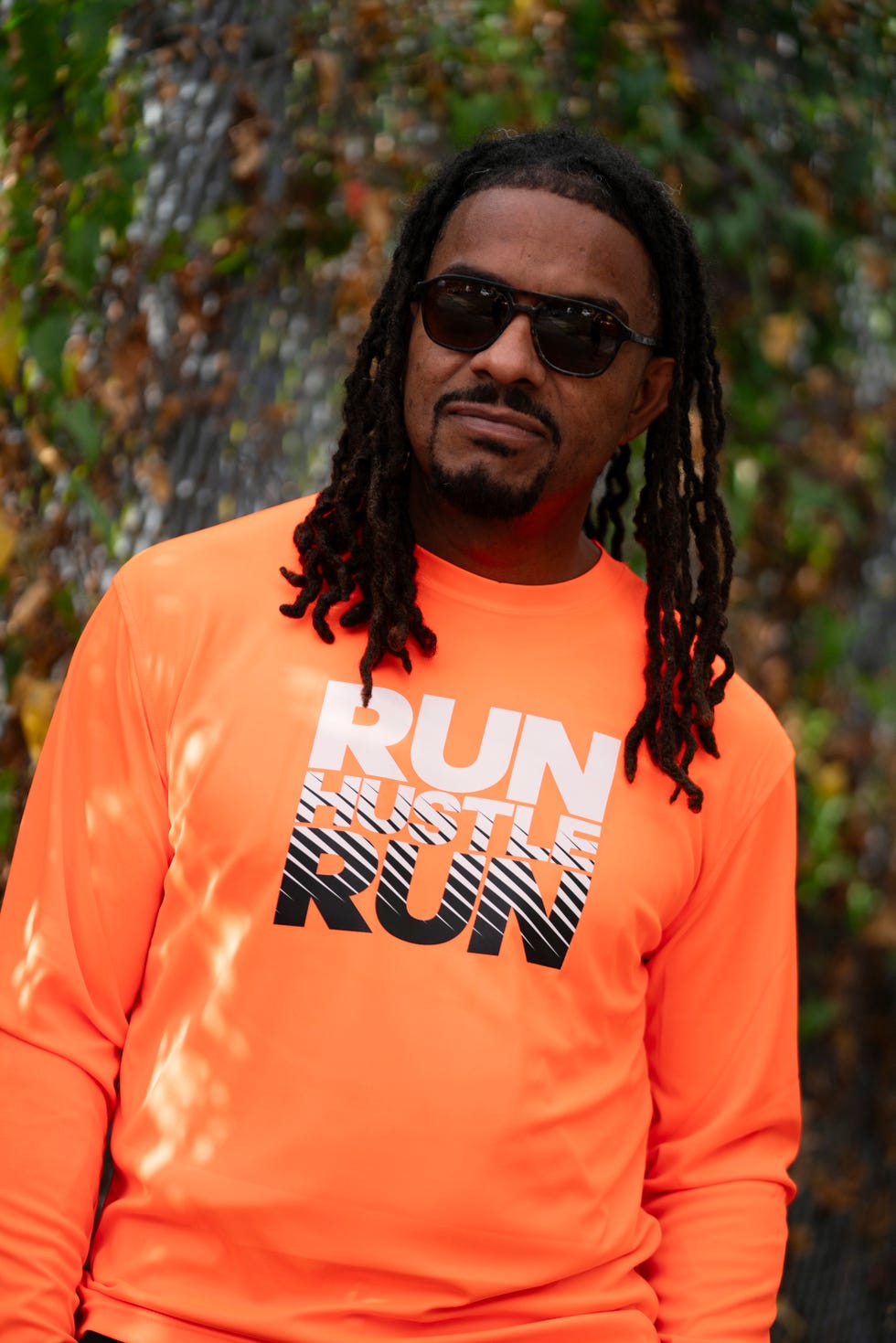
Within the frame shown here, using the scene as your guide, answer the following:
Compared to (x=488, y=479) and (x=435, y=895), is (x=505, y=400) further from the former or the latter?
(x=435, y=895)

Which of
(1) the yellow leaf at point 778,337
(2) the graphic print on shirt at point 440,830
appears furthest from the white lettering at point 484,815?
(1) the yellow leaf at point 778,337

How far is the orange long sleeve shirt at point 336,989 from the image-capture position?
187cm

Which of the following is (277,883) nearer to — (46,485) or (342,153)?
(46,485)

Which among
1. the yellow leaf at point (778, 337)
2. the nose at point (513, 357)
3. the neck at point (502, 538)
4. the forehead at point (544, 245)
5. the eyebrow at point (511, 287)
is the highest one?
the yellow leaf at point (778, 337)

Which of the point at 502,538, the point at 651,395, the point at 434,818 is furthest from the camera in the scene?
the point at 651,395

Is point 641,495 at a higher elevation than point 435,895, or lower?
higher

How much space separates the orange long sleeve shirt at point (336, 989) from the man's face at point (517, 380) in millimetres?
169

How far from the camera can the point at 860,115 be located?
423 cm

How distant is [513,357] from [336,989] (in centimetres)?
95

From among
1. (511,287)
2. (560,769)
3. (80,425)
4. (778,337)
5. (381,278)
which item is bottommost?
(560,769)

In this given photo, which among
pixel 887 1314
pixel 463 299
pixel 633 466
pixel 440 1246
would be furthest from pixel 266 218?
pixel 887 1314

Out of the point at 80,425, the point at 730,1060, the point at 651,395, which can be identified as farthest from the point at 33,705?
Result: the point at 730,1060

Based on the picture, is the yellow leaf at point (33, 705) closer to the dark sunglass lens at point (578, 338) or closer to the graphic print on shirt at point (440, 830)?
the graphic print on shirt at point (440, 830)

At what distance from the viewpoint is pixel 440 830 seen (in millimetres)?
2006
